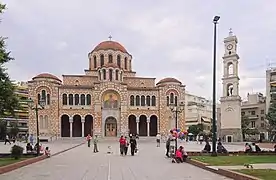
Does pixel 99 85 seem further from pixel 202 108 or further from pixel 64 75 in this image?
pixel 202 108

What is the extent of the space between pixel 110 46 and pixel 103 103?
1234 centimetres

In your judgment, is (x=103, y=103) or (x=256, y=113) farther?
(x=256, y=113)

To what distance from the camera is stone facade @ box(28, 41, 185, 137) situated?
74.9 metres

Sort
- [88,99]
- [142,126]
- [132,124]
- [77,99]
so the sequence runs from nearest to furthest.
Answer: [77,99] → [88,99] → [132,124] → [142,126]

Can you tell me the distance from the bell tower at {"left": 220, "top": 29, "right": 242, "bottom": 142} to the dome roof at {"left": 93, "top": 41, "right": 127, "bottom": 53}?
2545 cm

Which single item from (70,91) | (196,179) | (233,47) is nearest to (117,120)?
(70,91)

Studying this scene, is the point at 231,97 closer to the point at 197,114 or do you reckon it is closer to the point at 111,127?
the point at 111,127

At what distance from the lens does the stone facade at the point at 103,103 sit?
2948 inches

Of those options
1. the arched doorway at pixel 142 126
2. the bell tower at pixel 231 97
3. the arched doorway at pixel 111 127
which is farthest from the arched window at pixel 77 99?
the bell tower at pixel 231 97

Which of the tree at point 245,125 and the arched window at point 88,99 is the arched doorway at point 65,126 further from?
the tree at point 245,125

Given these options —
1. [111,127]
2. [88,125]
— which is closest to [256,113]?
[111,127]

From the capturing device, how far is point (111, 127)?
77.8 metres

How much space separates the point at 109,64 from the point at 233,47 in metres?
24.1

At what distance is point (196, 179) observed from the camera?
45.8 ft
